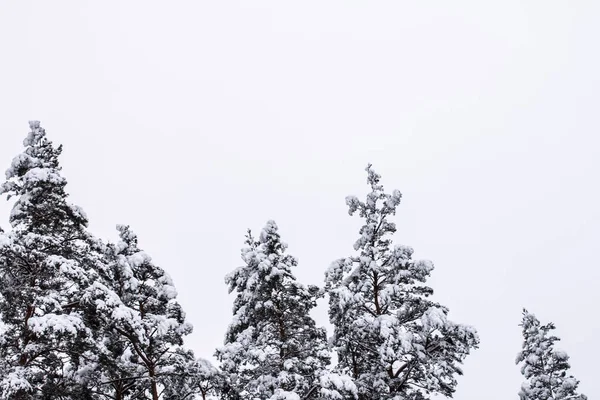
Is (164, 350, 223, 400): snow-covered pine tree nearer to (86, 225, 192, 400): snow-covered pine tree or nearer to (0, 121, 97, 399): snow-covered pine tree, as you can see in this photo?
(86, 225, 192, 400): snow-covered pine tree

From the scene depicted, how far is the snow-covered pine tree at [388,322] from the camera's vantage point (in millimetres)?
17234

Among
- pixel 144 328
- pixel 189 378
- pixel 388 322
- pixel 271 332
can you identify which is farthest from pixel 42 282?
pixel 388 322

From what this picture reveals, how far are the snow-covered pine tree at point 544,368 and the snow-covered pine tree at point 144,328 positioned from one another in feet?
64.0

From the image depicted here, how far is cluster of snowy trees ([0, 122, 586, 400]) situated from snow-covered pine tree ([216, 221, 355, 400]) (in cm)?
5

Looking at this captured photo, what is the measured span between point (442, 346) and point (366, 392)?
322cm

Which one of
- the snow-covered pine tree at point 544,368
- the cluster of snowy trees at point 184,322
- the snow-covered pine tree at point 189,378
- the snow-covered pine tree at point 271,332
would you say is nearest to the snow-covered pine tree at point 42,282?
the cluster of snowy trees at point 184,322

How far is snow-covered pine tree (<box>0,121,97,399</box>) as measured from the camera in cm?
1339

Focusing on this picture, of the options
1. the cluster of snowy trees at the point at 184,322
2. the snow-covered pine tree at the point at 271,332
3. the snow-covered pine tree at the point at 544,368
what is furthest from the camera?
the snow-covered pine tree at the point at 544,368

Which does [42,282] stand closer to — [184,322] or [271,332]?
[184,322]

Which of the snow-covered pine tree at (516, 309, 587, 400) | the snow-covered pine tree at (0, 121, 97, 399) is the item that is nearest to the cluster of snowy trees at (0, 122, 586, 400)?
the snow-covered pine tree at (0, 121, 97, 399)

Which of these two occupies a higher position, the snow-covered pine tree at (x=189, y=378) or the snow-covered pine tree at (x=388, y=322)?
the snow-covered pine tree at (x=388, y=322)

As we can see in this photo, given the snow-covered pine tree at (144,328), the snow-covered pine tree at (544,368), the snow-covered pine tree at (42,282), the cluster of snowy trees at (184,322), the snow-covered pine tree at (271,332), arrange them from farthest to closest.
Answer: the snow-covered pine tree at (544,368) → the snow-covered pine tree at (144,328) → the snow-covered pine tree at (271,332) → the cluster of snowy trees at (184,322) → the snow-covered pine tree at (42,282)

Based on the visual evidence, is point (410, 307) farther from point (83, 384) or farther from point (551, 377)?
point (551, 377)

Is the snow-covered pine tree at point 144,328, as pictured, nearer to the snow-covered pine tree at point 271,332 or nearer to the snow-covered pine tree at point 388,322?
the snow-covered pine tree at point 271,332
